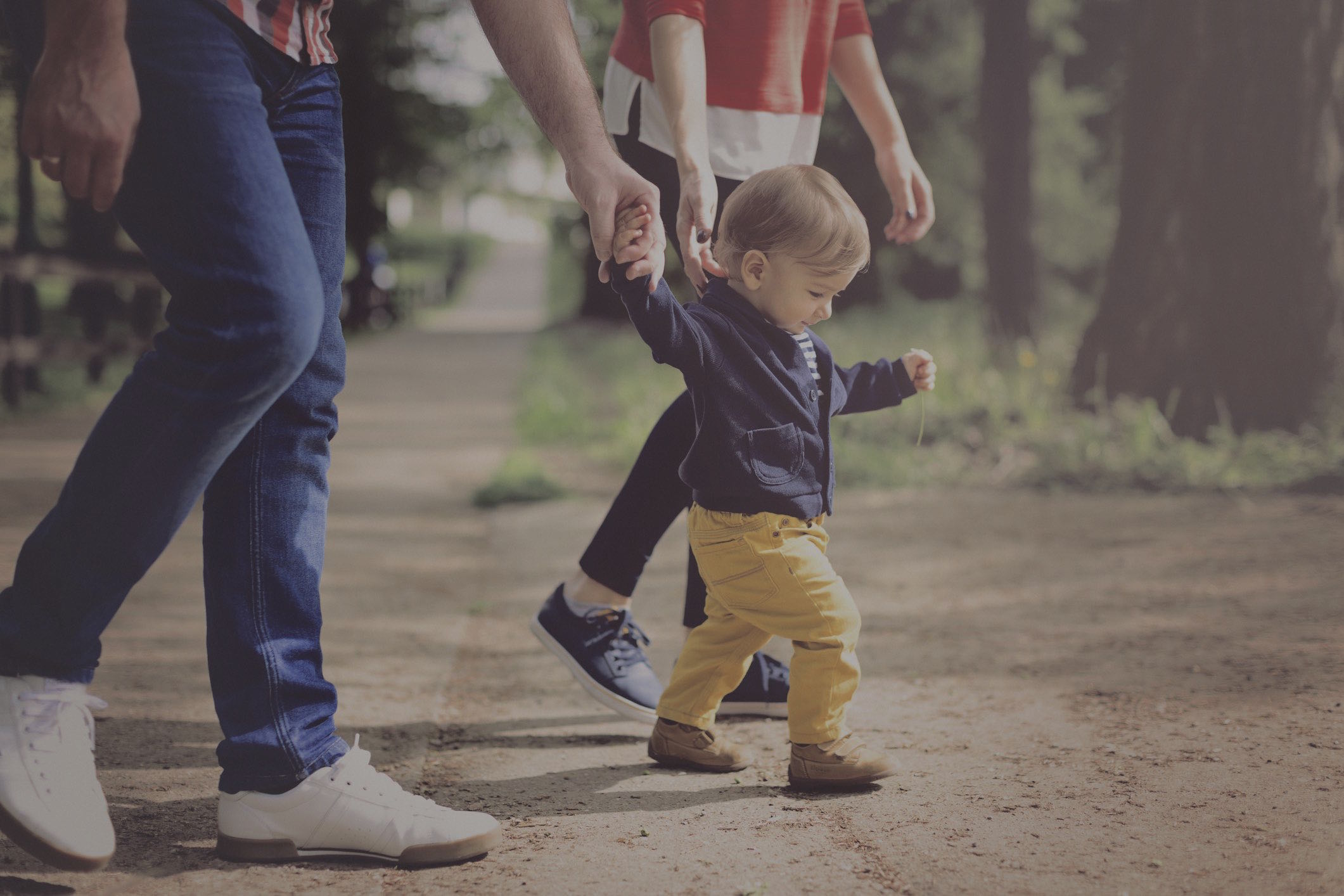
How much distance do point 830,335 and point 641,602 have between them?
5.71 metres

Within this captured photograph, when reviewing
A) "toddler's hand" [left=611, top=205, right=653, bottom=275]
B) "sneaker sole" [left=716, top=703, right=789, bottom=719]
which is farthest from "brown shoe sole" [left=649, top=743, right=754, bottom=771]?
"toddler's hand" [left=611, top=205, right=653, bottom=275]

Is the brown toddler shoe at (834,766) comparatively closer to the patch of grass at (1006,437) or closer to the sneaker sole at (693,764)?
the sneaker sole at (693,764)

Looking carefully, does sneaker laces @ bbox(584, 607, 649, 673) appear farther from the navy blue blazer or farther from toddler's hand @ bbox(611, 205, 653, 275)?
toddler's hand @ bbox(611, 205, 653, 275)

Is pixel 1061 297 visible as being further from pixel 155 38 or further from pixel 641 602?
pixel 155 38

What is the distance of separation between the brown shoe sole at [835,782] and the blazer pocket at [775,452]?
1.66 feet

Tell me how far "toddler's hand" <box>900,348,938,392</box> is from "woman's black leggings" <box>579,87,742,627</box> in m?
0.44

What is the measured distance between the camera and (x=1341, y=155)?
5.71m

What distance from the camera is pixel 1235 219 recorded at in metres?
5.83

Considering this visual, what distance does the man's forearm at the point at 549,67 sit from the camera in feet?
6.34

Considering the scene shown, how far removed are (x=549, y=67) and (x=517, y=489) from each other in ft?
12.1

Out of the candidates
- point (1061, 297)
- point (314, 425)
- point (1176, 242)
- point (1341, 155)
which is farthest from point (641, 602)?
point (1061, 297)

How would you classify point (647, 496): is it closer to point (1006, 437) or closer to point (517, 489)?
point (517, 489)

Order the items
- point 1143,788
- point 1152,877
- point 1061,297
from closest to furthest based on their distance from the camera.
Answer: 1. point 1152,877
2. point 1143,788
3. point 1061,297

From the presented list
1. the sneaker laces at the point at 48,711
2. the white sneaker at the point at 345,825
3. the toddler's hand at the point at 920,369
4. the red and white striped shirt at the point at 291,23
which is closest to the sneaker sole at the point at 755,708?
the toddler's hand at the point at 920,369
